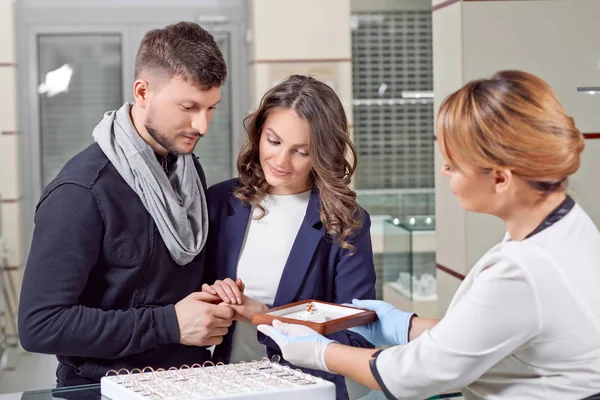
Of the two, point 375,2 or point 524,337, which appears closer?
point 524,337

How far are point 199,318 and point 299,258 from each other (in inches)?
14.0

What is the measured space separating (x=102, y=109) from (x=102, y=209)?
4.40m

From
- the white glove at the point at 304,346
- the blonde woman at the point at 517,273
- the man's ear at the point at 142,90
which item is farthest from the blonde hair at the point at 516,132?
the man's ear at the point at 142,90

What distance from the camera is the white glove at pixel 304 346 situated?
58.8 inches

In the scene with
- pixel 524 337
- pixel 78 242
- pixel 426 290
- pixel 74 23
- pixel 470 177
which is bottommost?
pixel 426 290

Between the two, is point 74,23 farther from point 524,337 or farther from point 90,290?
point 524,337

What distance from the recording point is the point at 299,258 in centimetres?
208

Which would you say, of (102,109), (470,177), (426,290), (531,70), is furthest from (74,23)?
(470,177)

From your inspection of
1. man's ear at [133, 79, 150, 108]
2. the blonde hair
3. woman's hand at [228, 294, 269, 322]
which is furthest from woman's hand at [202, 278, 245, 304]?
the blonde hair

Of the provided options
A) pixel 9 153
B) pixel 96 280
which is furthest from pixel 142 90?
pixel 9 153

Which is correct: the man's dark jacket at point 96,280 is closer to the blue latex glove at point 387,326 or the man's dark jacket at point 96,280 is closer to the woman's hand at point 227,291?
the woman's hand at point 227,291

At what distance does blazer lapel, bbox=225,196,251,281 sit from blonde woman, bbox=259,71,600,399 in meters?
0.75

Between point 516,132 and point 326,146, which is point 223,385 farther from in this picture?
point 326,146

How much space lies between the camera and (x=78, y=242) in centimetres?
175
